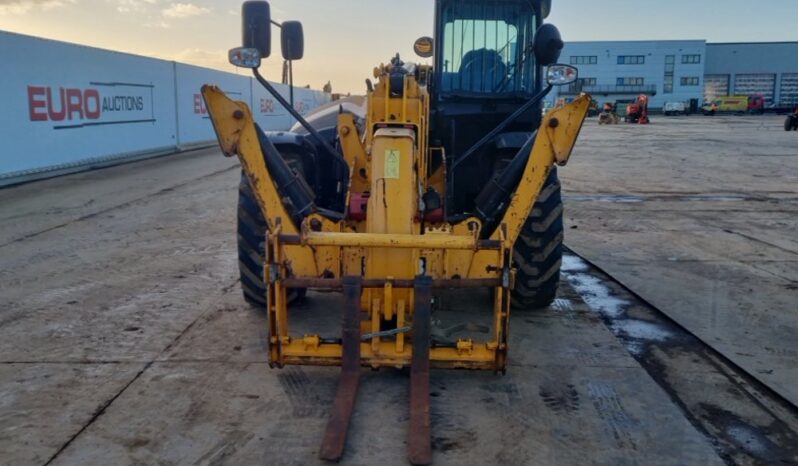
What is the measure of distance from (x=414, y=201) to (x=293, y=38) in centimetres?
162

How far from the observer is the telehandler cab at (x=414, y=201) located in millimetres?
4180

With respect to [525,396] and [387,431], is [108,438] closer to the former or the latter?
[387,431]

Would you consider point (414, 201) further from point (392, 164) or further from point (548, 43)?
point (548, 43)

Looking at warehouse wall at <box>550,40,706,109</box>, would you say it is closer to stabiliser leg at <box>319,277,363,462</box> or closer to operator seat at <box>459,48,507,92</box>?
operator seat at <box>459,48,507,92</box>

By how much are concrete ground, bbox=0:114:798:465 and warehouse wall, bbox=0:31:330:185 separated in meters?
5.04

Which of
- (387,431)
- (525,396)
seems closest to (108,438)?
(387,431)

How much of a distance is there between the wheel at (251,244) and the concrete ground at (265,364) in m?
0.22

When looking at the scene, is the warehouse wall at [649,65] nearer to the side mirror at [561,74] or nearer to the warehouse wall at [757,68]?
the warehouse wall at [757,68]

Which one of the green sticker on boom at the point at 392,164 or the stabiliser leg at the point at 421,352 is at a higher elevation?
the green sticker on boom at the point at 392,164

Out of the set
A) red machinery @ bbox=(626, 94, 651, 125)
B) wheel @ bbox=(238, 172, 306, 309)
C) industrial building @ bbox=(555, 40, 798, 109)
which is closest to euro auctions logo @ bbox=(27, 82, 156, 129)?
wheel @ bbox=(238, 172, 306, 309)

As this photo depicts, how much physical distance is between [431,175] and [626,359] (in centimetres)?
197

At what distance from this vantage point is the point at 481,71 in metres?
6.36

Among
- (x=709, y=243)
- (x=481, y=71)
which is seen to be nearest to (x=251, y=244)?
(x=481, y=71)

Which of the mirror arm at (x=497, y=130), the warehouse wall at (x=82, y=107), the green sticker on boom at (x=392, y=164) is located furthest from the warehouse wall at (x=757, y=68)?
the green sticker on boom at (x=392, y=164)
